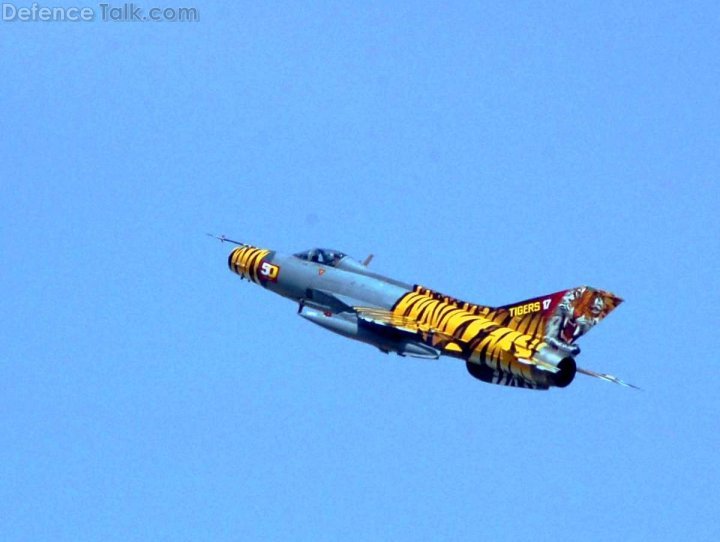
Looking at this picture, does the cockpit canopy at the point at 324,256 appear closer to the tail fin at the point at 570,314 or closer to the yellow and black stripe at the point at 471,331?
the yellow and black stripe at the point at 471,331

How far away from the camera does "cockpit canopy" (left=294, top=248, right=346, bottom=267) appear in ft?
175

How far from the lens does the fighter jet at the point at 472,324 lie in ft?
151

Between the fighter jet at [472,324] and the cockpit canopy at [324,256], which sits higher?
the cockpit canopy at [324,256]

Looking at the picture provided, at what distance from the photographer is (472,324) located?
47531 mm

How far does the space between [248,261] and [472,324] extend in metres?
10.8

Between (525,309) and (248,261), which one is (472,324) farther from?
(248,261)

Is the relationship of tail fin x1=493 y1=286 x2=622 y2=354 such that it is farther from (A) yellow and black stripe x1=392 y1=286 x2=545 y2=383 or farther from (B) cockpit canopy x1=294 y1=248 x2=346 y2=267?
(B) cockpit canopy x1=294 y1=248 x2=346 y2=267

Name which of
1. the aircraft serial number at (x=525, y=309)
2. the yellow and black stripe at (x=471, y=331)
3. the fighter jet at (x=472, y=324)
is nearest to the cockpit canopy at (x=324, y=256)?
the fighter jet at (x=472, y=324)

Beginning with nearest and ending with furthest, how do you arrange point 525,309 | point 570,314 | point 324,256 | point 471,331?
point 570,314, point 471,331, point 525,309, point 324,256

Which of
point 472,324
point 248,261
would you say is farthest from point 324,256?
point 472,324

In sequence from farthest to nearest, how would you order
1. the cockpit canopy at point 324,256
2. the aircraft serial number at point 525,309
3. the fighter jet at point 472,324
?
the cockpit canopy at point 324,256
the aircraft serial number at point 525,309
the fighter jet at point 472,324

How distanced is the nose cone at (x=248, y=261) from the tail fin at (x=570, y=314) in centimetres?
1161

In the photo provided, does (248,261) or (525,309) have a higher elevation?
(248,261)

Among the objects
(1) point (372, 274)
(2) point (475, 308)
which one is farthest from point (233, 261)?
(2) point (475, 308)
